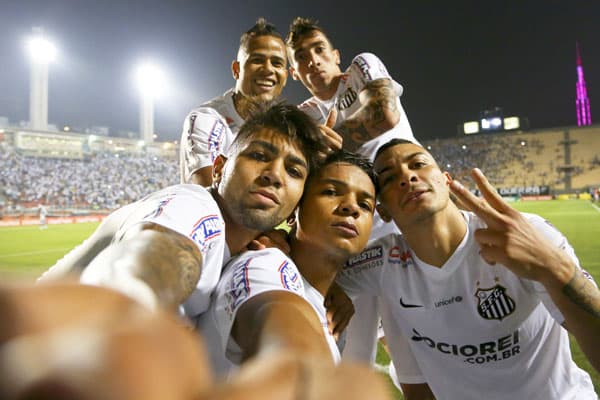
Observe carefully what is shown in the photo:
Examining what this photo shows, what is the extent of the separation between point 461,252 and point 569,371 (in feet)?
3.40

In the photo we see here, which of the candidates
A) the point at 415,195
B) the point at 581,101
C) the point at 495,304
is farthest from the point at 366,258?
the point at 581,101

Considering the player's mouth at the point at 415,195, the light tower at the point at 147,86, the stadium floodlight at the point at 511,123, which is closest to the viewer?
the player's mouth at the point at 415,195

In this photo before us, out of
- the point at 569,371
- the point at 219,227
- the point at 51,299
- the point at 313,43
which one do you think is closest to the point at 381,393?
the point at 51,299

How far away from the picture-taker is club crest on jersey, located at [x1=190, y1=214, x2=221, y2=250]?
192cm

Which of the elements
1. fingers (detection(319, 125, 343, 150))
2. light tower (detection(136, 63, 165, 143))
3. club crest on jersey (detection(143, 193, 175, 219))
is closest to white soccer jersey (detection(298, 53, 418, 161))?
fingers (detection(319, 125, 343, 150))

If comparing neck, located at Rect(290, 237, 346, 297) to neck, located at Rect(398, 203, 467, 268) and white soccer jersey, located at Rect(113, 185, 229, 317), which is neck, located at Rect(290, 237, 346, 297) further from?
white soccer jersey, located at Rect(113, 185, 229, 317)

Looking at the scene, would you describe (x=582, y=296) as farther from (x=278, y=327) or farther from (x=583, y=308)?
(x=278, y=327)

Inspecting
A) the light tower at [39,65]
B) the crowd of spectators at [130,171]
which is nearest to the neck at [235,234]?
the crowd of spectators at [130,171]

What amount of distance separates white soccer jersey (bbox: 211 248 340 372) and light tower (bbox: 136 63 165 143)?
44.7 meters

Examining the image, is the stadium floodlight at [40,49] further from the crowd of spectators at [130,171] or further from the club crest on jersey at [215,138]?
the club crest on jersey at [215,138]

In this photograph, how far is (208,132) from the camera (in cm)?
431

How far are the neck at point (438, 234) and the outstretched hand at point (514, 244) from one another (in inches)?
17.0

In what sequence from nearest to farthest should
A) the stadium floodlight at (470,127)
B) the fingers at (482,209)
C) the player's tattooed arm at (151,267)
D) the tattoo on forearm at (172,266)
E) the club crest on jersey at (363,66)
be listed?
1. the player's tattooed arm at (151,267)
2. the tattoo on forearm at (172,266)
3. the fingers at (482,209)
4. the club crest on jersey at (363,66)
5. the stadium floodlight at (470,127)

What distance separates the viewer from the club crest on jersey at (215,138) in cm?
423
